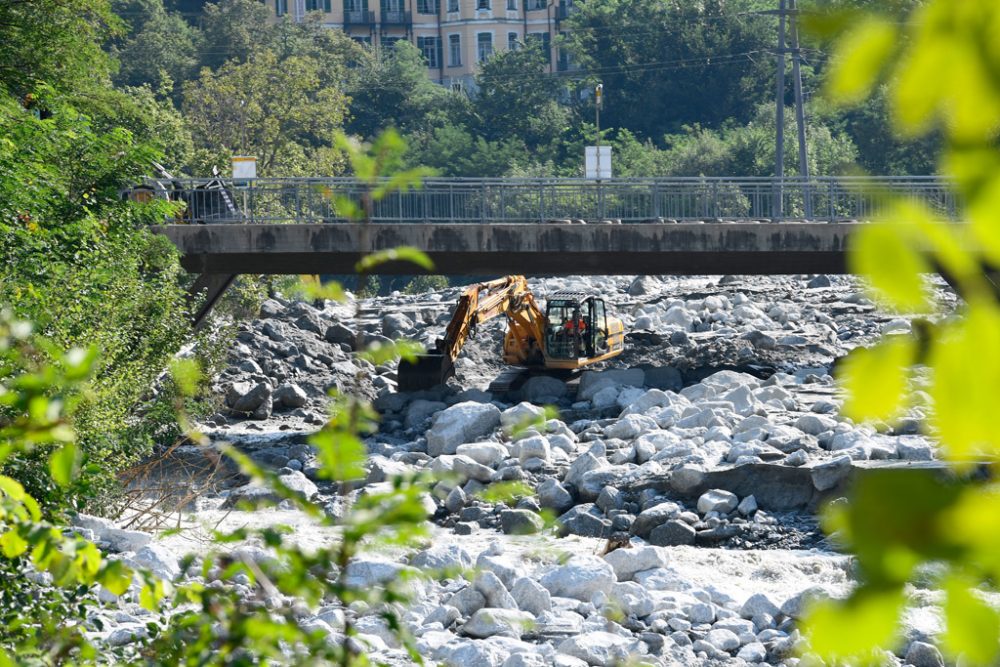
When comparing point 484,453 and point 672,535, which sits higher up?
point 672,535

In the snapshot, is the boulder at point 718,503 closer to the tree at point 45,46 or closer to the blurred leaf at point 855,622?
the tree at point 45,46

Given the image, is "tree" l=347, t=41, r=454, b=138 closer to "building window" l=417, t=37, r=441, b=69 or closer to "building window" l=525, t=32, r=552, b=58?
"building window" l=525, t=32, r=552, b=58

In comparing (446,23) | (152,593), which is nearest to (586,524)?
→ (152,593)

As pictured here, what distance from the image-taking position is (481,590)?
14.8m

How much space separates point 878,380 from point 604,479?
21162mm

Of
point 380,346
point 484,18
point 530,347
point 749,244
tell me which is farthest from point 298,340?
point 484,18

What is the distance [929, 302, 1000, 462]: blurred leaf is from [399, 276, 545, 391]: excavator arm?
30744 mm

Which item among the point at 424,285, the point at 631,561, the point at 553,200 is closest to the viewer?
the point at 631,561

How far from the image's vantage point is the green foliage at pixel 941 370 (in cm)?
89

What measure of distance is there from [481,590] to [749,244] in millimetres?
17200

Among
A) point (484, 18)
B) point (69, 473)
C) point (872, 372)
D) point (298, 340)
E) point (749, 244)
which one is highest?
point (484, 18)

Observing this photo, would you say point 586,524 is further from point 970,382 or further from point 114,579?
point 970,382

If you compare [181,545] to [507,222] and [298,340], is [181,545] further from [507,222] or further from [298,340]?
[298,340]

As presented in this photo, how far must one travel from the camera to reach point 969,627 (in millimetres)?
916
